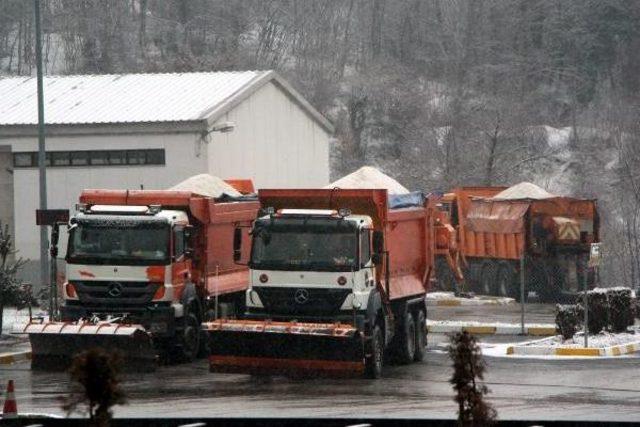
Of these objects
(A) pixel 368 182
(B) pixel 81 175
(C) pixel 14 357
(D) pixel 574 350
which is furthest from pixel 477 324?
(B) pixel 81 175

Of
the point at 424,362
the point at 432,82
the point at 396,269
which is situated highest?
the point at 432,82

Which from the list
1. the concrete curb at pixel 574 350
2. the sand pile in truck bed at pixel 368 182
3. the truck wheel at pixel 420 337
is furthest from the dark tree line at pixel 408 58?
the truck wheel at pixel 420 337

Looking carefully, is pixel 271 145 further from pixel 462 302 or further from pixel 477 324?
pixel 477 324

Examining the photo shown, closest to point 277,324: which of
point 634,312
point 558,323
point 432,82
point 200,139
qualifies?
point 558,323

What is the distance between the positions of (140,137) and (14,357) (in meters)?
17.2

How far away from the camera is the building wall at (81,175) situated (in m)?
42.8

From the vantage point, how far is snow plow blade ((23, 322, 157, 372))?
23.4 metres

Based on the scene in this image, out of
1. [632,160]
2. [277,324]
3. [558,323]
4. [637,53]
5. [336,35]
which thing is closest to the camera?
[277,324]

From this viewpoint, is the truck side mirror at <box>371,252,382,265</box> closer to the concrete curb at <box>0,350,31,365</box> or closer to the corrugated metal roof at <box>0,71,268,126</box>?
the concrete curb at <box>0,350,31,365</box>

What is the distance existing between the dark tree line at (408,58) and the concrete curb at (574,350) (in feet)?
165

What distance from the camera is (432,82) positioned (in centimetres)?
9800

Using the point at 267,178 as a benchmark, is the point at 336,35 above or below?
above

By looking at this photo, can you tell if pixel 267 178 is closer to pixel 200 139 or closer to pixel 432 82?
pixel 200 139

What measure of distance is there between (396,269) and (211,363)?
4.20m
